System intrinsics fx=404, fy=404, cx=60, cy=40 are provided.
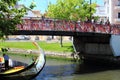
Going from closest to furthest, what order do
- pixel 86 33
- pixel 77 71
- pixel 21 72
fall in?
pixel 21 72 < pixel 77 71 < pixel 86 33

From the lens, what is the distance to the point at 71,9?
67.6m

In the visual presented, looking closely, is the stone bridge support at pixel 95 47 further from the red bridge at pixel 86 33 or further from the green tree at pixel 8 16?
the green tree at pixel 8 16

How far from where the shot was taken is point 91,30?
1902 inches

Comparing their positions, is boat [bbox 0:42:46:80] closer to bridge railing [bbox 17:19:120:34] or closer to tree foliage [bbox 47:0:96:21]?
bridge railing [bbox 17:19:120:34]

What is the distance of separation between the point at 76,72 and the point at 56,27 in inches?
216

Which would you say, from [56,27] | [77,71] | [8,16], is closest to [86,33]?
[56,27]

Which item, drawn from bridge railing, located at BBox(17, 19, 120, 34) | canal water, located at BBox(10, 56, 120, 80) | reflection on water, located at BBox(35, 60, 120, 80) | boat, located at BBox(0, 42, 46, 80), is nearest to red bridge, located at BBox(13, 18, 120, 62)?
bridge railing, located at BBox(17, 19, 120, 34)

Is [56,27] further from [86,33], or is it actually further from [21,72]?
[21,72]

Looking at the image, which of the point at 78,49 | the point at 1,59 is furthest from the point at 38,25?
the point at 78,49

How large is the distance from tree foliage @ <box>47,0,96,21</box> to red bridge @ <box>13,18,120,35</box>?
55.8 feet

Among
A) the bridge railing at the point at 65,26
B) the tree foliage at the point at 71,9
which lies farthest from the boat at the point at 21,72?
the tree foliage at the point at 71,9

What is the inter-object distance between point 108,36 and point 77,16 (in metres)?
16.8

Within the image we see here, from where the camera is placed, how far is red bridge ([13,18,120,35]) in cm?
4254

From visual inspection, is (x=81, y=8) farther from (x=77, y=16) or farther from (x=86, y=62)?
(x=86, y=62)
